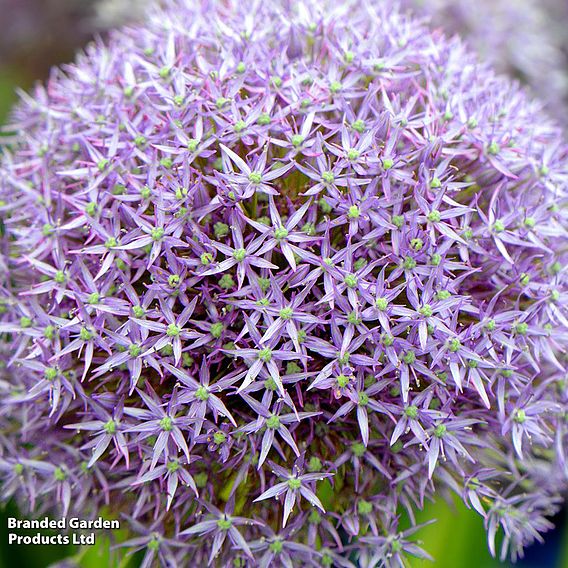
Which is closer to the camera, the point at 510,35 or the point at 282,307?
the point at 282,307

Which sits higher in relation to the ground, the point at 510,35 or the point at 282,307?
the point at 510,35

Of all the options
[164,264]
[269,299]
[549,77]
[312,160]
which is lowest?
[269,299]

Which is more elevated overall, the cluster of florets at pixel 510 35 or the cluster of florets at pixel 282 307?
the cluster of florets at pixel 510 35

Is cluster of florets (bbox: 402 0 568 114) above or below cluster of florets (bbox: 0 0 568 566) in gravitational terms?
above

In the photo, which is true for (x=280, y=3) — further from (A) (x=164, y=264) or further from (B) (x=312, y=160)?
(A) (x=164, y=264)

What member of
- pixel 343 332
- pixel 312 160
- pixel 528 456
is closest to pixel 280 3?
pixel 312 160

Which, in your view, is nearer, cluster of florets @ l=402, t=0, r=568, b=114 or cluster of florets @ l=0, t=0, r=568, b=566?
cluster of florets @ l=0, t=0, r=568, b=566

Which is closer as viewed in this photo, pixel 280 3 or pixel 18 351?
pixel 18 351

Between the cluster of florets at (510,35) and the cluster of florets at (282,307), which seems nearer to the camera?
the cluster of florets at (282,307)
